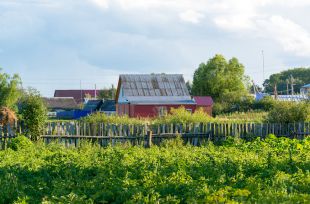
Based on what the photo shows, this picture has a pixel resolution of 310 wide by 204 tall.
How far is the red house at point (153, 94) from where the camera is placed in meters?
47.8

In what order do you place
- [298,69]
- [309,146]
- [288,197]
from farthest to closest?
[298,69] < [309,146] < [288,197]

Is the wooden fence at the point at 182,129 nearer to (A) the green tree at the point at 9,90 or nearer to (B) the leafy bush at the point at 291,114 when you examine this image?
(B) the leafy bush at the point at 291,114

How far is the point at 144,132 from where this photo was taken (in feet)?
67.3

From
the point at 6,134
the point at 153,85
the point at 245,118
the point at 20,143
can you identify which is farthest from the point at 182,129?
the point at 153,85

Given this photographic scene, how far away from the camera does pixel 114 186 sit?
9.28m

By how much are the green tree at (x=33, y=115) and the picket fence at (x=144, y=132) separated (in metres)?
0.24

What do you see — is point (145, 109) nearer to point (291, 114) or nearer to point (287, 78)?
point (291, 114)

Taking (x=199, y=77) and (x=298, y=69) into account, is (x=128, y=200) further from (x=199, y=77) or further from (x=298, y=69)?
(x=298, y=69)

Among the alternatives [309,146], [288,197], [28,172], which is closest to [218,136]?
[309,146]

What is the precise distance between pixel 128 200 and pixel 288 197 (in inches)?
84.6

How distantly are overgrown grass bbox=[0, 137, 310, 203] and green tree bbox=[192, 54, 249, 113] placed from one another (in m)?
55.3

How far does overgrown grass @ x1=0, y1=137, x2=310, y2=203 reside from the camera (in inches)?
322

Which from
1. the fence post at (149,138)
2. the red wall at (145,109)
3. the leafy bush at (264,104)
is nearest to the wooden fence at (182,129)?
the fence post at (149,138)

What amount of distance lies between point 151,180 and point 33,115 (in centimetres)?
1037
